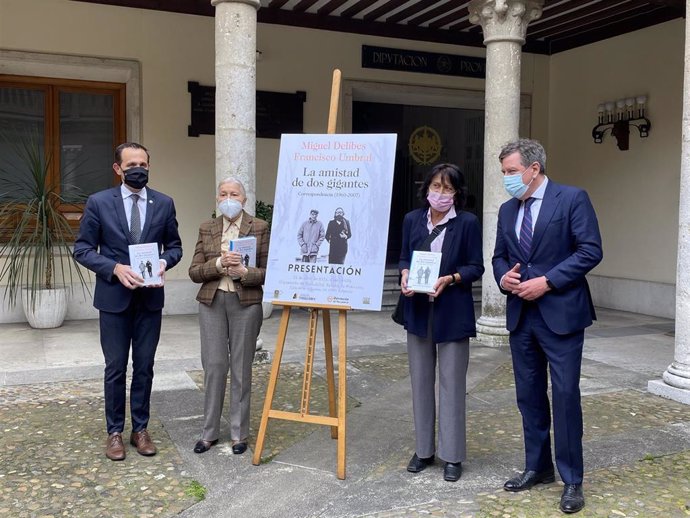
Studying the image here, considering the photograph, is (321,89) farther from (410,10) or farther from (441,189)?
(441,189)

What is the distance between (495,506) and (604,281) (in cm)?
764

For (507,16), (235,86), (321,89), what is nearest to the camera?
(235,86)

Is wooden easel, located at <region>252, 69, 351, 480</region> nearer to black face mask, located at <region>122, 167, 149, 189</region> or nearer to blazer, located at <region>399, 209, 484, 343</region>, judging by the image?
blazer, located at <region>399, 209, 484, 343</region>

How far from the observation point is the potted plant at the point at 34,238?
7551mm

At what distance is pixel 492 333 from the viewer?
285 inches

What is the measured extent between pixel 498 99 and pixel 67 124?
211 inches

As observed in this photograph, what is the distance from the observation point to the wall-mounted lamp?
376 inches

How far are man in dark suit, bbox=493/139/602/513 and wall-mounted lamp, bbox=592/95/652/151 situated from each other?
696 cm

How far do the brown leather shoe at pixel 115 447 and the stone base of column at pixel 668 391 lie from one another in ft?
13.0

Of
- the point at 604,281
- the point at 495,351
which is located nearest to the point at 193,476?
the point at 495,351

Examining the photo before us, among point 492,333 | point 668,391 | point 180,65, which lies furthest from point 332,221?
point 180,65

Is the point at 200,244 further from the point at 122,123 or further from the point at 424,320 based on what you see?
the point at 122,123

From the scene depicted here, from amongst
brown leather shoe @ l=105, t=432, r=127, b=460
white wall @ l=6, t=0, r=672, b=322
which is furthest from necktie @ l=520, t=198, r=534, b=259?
white wall @ l=6, t=0, r=672, b=322

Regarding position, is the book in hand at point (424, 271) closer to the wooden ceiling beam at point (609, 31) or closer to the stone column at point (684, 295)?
the stone column at point (684, 295)
